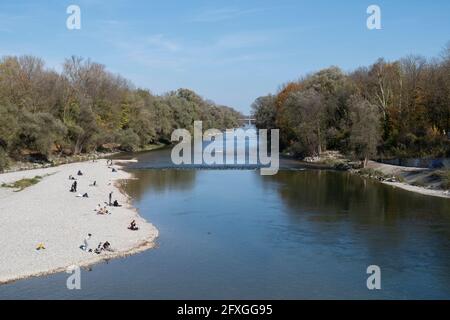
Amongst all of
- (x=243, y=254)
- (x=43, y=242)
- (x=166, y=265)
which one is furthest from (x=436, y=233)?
(x=43, y=242)

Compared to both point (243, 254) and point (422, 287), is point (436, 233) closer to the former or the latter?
point (422, 287)

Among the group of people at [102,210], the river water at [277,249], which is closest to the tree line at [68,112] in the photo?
the river water at [277,249]

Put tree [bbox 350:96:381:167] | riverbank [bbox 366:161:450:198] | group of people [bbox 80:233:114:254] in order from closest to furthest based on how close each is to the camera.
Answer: group of people [bbox 80:233:114:254] < riverbank [bbox 366:161:450:198] < tree [bbox 350:96:381:167]

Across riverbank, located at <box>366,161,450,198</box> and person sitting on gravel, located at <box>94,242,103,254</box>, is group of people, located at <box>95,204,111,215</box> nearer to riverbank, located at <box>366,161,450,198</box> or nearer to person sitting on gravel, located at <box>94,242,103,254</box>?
person sitting on gravel, located at <box>94,242,103,254</box>

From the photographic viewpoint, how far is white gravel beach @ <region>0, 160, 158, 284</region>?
24953 millimetres

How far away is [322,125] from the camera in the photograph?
8262 centimetres

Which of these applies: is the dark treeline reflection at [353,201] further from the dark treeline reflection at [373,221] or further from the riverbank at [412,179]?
the riverbank at [412,179]

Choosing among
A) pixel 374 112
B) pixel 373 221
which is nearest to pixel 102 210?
pixel 373 221

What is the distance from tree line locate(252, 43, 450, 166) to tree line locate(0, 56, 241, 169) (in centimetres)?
2924

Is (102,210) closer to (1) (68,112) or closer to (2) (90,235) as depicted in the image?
(2) (90,235)

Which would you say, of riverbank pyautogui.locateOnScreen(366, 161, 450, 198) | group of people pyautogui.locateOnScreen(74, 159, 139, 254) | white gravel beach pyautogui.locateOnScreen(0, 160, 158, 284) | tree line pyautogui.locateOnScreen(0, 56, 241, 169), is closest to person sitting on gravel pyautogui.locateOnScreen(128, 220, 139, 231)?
group of people pyautogui.locateOnScreen(74, 159, 139, 254)

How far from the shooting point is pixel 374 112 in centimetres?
6700

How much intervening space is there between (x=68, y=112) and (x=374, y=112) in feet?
151

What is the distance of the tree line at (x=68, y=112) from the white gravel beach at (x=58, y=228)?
16869mm
